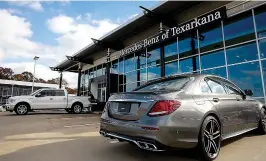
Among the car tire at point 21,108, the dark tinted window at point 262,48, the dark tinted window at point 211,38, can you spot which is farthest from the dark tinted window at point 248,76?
the car tire at point 21,108

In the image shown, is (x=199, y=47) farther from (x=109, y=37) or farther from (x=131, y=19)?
A: (x=109, y=37)

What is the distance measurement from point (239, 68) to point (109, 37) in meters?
11.1

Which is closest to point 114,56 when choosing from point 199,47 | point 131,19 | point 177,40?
point 131,19

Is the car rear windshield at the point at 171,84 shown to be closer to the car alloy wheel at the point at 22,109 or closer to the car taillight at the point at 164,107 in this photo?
the car taillight at the point at 164,107

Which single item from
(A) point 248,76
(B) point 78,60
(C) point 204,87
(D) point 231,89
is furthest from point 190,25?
(B) point 78,60

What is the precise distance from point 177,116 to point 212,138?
0.94m

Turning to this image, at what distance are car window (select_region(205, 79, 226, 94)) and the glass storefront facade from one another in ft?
24.1

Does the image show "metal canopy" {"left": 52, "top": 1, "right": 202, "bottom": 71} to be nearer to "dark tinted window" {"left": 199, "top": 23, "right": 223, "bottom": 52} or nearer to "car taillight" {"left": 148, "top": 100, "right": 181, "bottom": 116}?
"dark tinted window" {"left": 199, "top": 23, "right": 223, "bottom": 52}

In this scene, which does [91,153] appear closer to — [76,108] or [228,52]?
[228,52]

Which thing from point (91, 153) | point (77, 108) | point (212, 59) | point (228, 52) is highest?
point (228, 52)

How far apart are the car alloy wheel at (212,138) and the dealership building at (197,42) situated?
807 centimetres

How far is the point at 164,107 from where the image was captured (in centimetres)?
338

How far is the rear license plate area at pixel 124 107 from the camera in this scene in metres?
3.78

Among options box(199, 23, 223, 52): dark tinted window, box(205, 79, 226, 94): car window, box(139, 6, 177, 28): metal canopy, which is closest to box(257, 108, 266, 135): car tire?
box(205, 79, 226, 94): car window
